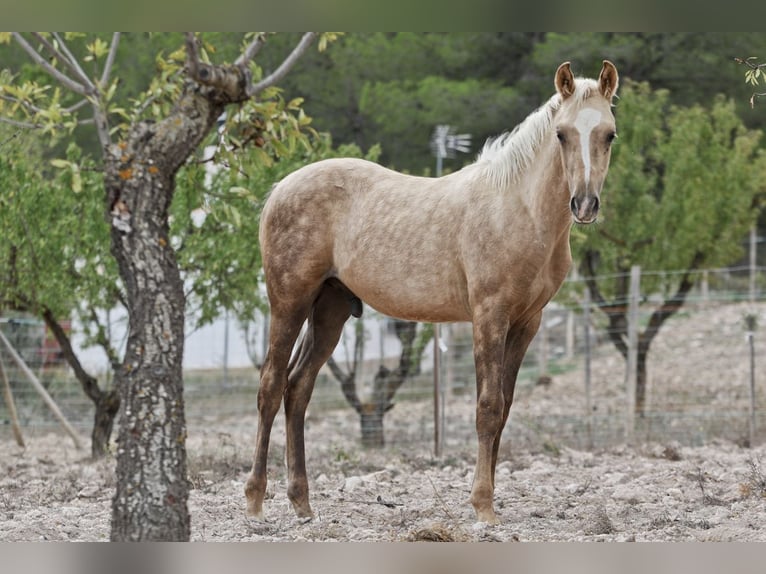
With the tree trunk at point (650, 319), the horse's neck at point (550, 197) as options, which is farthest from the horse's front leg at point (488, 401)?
the tree trunk at point (650, 319)

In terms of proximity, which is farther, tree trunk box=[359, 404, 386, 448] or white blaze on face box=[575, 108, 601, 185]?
tree trunk box=[359, 404, 386, 448]

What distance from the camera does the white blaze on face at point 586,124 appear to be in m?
4.93

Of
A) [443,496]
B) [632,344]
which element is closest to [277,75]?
[443,496]

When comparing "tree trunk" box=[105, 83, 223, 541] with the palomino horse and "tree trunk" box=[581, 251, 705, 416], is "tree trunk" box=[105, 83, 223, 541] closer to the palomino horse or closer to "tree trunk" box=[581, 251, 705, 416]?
the palomino horse

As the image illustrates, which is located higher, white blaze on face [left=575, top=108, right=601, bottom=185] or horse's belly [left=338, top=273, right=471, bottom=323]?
white blaze on face [left=575, top=108, right=601, bottom=185]

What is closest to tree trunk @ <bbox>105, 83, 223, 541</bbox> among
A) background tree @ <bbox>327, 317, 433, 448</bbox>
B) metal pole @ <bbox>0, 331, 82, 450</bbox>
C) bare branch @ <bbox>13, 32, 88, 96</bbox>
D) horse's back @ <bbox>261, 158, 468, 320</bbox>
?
bare branch @ <bbox>13, 32, 88, 96</bbox>

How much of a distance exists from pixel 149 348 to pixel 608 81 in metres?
2.76

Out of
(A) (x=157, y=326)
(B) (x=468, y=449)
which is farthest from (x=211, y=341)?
(A) (x=157, y=326)

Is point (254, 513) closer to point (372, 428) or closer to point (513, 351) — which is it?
point (513, 351)

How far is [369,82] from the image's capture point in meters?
17.6

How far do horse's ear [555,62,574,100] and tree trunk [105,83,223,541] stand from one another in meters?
2.07

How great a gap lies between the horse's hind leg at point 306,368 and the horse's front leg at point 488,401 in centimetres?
115

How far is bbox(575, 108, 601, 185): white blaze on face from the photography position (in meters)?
4.93
